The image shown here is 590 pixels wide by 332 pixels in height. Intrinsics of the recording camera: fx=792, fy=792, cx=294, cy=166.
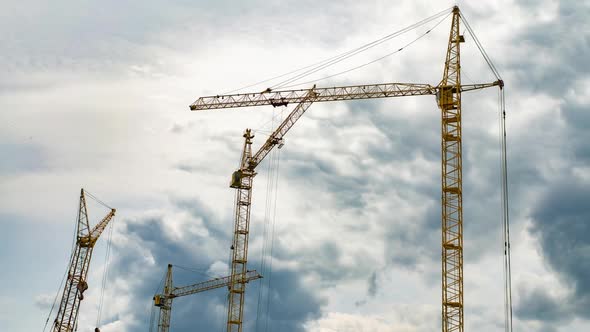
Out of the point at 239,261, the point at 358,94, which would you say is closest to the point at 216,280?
the point at 239,261

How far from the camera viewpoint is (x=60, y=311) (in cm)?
12031

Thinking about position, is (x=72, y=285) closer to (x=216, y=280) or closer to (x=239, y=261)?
(x=239, y=261)

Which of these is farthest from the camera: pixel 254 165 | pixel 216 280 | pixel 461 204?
pixel 216 280

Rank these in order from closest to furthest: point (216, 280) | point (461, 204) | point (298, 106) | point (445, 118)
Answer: point (461, 204)
point (445, 118)
point (298, 106)
point (216, 280)

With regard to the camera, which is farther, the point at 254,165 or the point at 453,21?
the point at 254,165

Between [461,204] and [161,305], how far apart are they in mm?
104440

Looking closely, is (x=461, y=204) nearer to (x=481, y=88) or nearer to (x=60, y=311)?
(x=481, y=88)

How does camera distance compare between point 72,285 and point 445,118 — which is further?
point 72,285

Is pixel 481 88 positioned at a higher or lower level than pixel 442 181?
higher

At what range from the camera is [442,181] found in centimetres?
9619

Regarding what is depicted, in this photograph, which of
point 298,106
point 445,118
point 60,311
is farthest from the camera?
point 298,106

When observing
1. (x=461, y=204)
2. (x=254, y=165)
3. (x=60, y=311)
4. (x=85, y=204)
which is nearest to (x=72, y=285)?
(x=60, y=311)

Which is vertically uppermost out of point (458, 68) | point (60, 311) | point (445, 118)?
point (458, 68)

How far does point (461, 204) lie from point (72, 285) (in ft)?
201
